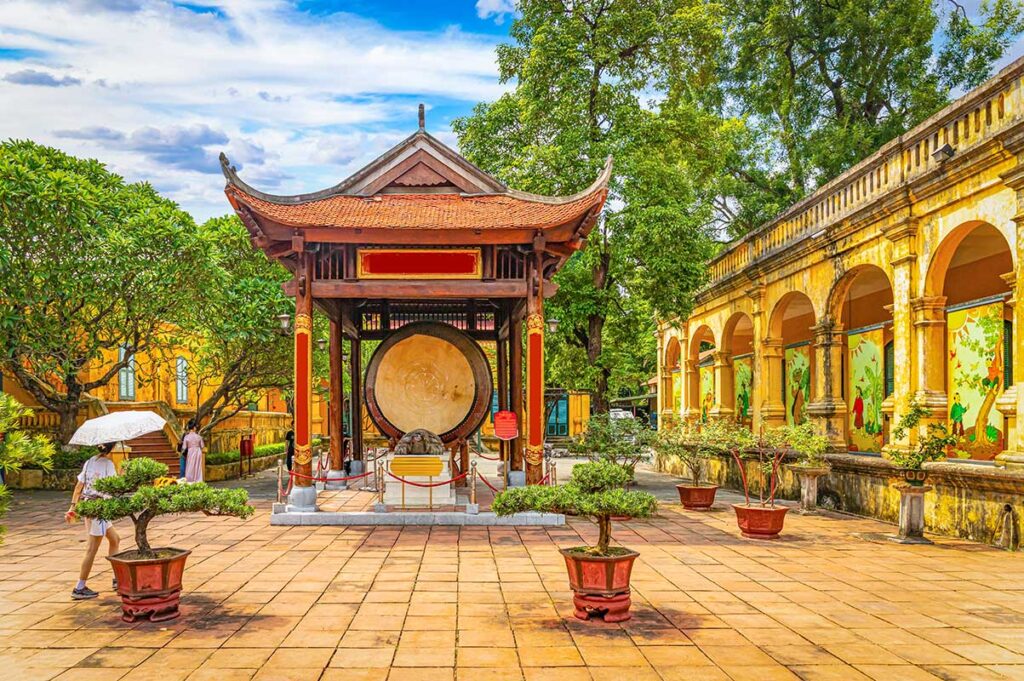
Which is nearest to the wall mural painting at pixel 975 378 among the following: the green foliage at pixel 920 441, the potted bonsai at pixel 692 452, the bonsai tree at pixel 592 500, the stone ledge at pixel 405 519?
the green foliage at pixel 920 441

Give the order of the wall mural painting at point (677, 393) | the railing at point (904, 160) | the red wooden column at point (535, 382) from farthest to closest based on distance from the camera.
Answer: the wall mural painting at point (677, 393) < the red wooden column at point (535, 382) < the railing at point (904, 160)

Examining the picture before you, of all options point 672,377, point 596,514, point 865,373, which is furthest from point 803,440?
point 672,377

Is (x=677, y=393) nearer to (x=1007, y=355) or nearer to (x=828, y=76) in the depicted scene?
(x=828, y=76)

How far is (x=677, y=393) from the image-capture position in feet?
94.7

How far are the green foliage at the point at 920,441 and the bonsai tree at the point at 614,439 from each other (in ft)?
15.7

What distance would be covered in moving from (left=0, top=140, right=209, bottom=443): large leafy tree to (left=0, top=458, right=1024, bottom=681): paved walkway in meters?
6.95

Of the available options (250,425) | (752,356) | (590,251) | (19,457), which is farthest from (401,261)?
(250,425)

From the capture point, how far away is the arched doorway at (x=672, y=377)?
28.9m

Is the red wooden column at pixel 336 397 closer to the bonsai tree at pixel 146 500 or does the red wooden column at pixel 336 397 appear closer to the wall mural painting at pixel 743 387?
the bonsai tree at pixel 146 500

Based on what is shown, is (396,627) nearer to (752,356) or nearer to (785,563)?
Result: (785,563)

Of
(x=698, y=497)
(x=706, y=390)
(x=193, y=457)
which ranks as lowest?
(x=698, y=497)

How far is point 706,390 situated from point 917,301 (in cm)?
1252

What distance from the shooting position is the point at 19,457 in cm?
564

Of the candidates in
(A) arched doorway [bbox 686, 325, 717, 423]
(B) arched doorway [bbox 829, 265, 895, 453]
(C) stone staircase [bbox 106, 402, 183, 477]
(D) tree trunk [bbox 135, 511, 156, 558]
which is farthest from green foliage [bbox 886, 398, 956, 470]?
(C) stone staircase [bbox 106, 402, 183, 477]
